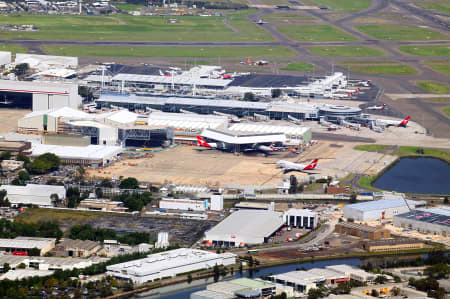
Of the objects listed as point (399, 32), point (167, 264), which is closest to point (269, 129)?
point (167, 264)

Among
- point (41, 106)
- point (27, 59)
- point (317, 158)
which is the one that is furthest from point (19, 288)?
point (27, 59)

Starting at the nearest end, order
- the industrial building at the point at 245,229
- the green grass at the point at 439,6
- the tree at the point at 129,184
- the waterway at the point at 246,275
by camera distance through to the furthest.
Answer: the waterway at the point at 246,275 < the industrial building at the point at 245,229 < the tree at the point at 129,184 < the green grass at the point at 439,6

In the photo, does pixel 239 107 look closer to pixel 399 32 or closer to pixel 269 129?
pixel 269 129

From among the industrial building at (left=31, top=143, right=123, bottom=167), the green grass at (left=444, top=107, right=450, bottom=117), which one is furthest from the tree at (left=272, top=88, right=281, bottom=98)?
the industrial building at (left=31, top=143, right=123, bottom=167)

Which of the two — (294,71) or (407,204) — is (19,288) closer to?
(407,204)

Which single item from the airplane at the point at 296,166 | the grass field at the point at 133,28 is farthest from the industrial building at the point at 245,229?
the grass field at the point at 133,28

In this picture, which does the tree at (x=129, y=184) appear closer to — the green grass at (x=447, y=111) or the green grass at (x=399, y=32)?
the green grass at (x=447, y=111)
